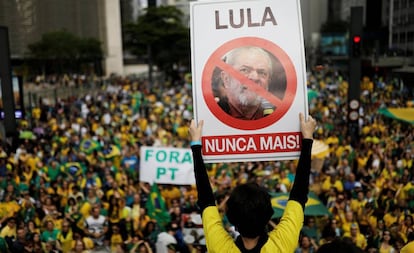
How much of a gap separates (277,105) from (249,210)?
705 mm

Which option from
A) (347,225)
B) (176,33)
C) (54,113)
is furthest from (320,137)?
(176,33)

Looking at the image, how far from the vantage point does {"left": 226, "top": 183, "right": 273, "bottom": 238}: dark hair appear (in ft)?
6.50

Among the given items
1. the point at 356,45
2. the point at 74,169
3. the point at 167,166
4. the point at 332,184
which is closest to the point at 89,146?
the point at 74,169

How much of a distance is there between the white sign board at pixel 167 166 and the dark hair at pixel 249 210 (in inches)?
293

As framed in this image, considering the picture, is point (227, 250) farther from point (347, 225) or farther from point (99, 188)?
point (99, 188)

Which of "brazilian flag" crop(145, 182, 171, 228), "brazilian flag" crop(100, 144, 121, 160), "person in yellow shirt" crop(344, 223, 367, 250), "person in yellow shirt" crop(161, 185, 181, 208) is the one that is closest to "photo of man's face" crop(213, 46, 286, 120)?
"person in yellow shirt" crop(344, 223, 367, 250)

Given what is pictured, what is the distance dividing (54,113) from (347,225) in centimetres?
1753

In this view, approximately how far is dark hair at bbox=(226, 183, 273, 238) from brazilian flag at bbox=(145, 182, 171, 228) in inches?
235

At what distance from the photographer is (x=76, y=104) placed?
25750 mm

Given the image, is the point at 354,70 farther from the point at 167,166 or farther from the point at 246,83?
the point at 246,83

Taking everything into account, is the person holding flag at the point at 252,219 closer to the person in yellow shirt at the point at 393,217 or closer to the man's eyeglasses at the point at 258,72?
the man's eyeglasses at the point at 258,72

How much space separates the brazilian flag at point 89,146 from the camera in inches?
528

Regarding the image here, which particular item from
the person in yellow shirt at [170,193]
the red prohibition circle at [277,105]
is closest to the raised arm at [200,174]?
the red prohibition circle at [277,105]

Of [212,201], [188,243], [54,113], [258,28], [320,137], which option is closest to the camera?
[212,201]
